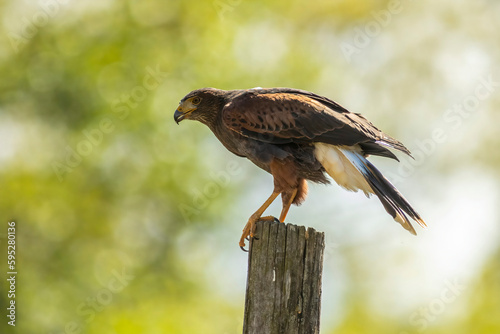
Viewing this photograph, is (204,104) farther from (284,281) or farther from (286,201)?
(284,281)

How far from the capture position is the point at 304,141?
614cm

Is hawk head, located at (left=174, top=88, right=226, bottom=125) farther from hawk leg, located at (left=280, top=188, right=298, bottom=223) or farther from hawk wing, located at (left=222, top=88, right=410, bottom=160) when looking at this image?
hawk leg, located at (left=280, top=188, right=298, bottom=223)

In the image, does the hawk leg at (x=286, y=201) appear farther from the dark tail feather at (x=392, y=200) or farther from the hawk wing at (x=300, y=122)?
the dark tail feather at (x=392, y=200)

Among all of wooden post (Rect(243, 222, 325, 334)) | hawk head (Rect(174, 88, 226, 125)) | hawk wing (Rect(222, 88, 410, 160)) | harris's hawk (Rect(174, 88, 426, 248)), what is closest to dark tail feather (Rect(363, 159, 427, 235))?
harris's hawk (Rect(174, 88, 426, 248))

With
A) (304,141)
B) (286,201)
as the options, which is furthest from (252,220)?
(304,141)

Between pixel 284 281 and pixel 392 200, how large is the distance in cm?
188

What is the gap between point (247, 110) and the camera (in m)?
6.26

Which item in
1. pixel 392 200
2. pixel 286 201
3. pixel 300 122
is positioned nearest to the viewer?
pixel 392 200

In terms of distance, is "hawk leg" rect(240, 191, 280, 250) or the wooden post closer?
the wooden post

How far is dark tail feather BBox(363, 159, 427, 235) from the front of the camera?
567cm

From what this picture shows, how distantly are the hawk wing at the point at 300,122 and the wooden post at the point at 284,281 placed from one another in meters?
1.77

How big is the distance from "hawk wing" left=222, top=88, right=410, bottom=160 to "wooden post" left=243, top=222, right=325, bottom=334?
1.77 m

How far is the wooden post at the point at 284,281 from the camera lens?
165 inches

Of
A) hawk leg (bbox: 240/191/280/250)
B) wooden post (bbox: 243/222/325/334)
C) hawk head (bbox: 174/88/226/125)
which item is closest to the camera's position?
wooden post (bbox: 243/222/325/334)
